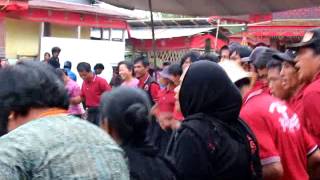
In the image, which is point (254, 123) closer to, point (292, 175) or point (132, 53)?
point (292, 175)

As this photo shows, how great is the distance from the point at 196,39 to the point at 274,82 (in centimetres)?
2180

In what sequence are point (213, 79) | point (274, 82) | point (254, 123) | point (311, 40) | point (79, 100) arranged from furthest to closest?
point (79, 100) < point (274, 82) < point (311, 40) < point (254, 123) < point (213, 79)

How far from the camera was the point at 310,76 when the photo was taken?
3.97 metres

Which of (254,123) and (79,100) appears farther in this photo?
(79,100)

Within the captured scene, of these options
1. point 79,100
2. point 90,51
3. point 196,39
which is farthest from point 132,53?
point 79,100

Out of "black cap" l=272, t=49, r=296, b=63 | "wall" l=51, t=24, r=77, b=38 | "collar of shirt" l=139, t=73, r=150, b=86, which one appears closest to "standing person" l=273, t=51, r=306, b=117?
"black cap" l=272, t=49, r=296, b=63

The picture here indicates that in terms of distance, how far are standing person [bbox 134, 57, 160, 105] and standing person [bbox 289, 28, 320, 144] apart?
154 inches

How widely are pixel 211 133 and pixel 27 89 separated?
3.49 feet

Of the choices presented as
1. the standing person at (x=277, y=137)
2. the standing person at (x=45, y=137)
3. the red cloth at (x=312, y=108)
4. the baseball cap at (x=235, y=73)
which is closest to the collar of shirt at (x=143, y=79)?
the baseball cap at (x=235, y=73)

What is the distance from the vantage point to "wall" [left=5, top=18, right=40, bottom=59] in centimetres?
1830

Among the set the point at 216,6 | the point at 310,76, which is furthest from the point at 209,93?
the point at 216,6

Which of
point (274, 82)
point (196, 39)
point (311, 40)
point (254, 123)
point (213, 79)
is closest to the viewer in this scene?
point (213, 79)

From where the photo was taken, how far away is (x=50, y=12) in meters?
18.2

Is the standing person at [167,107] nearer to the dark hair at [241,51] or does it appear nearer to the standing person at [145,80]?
the dark hair at [241,51]
